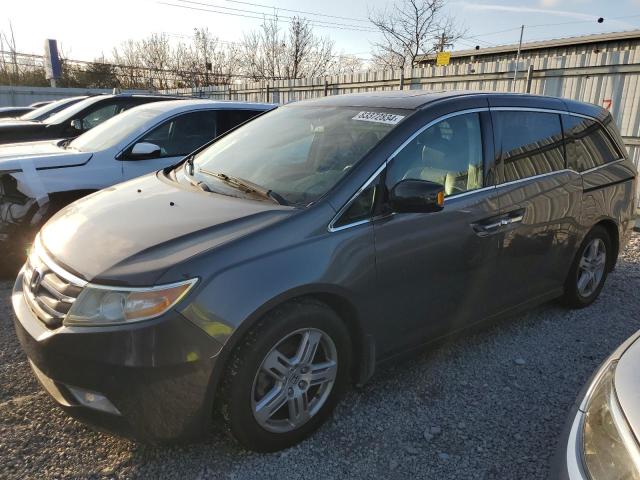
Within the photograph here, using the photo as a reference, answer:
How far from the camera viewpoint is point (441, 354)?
3.33m

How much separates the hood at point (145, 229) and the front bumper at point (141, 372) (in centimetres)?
22

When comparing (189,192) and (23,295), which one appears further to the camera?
(189,192)

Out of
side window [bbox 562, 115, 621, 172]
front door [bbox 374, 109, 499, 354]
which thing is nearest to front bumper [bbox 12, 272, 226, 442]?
front door [bbox 374, 109, 499, 354]

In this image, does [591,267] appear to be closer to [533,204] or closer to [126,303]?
[533,204]

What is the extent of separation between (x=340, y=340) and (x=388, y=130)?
1.19 m

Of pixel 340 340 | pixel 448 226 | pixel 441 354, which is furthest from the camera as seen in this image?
pixel 441 354

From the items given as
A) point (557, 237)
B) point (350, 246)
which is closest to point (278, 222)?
point (350, 246)

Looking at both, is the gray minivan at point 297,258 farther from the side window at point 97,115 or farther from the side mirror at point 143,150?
the side window at point 97,115

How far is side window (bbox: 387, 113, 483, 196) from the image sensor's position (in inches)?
106

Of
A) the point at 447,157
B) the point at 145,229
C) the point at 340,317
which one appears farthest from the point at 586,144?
the point at 145,229

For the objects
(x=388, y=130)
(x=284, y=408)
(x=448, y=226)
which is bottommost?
(x=284, y=408)

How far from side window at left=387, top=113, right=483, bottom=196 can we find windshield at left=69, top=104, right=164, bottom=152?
11.4 feet

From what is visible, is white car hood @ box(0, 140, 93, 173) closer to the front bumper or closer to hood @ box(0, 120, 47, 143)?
hood @ box(0, 120, 47, 143)

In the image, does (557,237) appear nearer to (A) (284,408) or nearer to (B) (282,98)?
(A) (284,408)
